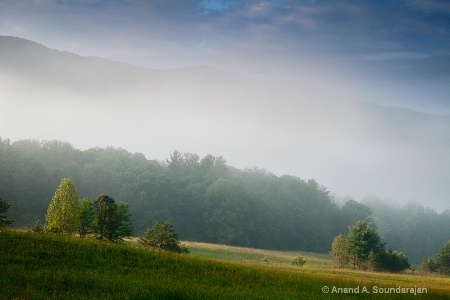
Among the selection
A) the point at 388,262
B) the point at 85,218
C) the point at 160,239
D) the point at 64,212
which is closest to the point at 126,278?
the point at 160,239

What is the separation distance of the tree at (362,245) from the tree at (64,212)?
1939 inches

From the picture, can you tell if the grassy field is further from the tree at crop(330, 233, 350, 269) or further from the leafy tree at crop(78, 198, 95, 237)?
the tree at crop(330, 233, 350, 269)

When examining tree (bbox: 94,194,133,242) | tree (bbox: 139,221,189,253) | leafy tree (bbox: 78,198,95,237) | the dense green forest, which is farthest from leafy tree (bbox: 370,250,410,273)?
the dense green forest

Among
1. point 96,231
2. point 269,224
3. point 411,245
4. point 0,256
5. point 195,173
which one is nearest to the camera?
point 0,256

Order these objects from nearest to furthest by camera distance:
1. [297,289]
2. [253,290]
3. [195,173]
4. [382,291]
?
[253,290]
[297,289]
[382,291]
[195,173]

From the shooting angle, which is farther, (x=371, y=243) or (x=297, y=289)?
(x=371, y=243)

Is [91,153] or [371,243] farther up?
[91,153]

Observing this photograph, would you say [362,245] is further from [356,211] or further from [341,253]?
[356,211]

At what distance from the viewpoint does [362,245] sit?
6381 cm

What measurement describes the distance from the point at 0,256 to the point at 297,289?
16473 mm

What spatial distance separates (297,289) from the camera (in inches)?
825

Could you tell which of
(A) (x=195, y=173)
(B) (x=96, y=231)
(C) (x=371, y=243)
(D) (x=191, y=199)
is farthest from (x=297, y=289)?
(A) (x=195, y=173)

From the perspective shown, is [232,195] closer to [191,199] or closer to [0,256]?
[191,199]

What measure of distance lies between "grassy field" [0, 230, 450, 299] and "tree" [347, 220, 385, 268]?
1673 inches
